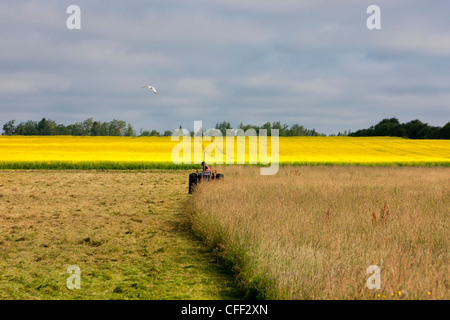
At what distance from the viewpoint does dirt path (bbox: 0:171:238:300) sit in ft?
17.7

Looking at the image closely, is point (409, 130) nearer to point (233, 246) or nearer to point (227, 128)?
point (227, 128)

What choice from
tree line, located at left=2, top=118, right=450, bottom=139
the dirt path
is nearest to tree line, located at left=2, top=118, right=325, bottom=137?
tree line, located at left=2, top=118, right=450, bottom=139

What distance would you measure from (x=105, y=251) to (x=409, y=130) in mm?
83956

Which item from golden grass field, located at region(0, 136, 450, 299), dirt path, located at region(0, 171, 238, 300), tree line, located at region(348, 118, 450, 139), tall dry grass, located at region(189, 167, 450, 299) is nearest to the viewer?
tall dry grass, located at region(189, 167, 450, 299)

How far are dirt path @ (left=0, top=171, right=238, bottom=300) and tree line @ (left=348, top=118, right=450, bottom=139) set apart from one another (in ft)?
232

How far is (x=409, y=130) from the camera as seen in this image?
80.2 metres

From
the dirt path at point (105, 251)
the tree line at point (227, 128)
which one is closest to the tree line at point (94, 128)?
the tree line at point (227, 128)

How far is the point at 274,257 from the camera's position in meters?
5.26

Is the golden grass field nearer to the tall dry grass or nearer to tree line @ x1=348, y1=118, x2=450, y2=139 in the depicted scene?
the tall dry grass

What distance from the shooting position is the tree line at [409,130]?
233 ft

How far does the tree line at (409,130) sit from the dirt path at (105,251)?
232ft
